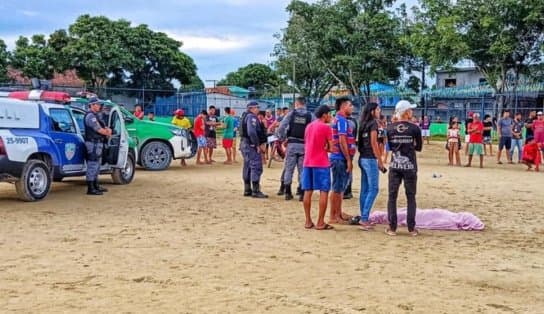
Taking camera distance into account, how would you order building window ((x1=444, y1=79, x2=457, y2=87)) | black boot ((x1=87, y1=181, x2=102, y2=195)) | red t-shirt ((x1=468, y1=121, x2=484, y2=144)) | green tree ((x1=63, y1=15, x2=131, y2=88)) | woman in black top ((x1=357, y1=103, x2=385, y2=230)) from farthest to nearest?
building window ((x1=444, y1=79, x2=457, y2=87)) → green tree ((x1=63, y1=15, x2=131, y2=88)) → red t-shirt ((x1=468, y1=121, x2=484, y2=144)) → black boot ((x1=87, y1=181, x2=102, y2=195)) → woman in black top ((x1=357, y1=103, x2=385, y2=230))

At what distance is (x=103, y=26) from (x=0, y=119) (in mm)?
34013

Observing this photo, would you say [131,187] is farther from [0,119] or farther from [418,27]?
[418,27]

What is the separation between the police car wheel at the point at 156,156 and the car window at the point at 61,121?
182 inches

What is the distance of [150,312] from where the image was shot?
15.6 feet

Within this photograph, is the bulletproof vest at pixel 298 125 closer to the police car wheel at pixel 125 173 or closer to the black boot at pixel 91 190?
the black boot at pixel 91 190

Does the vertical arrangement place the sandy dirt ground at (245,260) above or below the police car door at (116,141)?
below

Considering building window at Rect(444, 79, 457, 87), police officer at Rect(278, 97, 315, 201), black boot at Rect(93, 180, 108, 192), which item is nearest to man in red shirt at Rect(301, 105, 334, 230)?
police officer at Rect(278, 97, 315, 201)

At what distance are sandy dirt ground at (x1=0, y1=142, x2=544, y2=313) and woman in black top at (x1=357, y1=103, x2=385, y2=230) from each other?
1.52ft

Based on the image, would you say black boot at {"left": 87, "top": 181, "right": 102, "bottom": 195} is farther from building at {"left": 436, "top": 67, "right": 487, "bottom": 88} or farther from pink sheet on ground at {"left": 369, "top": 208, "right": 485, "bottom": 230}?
building at {"left": 436, "top": 67, "right": 487, "bottom": 88}

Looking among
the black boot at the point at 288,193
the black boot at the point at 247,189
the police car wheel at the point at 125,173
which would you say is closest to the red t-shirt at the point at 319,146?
the black boot at the point at 288,193

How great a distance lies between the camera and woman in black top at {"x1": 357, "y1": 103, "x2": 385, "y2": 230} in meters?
8.23

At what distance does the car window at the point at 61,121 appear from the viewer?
36.2ft

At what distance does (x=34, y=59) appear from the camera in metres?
42.0

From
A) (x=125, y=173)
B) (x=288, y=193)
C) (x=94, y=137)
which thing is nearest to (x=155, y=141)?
(x=125, y=173)
